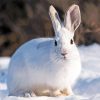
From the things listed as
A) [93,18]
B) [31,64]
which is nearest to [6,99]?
[31,64]

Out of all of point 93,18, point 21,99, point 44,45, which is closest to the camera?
point 21,99

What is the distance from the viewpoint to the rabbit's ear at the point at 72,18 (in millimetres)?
4730

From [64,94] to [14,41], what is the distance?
263 inches

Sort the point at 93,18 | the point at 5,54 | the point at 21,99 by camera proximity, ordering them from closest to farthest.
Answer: the point at 21,99 < the point at 93,18 < the point at 5,54

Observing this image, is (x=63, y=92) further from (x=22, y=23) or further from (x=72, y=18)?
(x=22, y=23)

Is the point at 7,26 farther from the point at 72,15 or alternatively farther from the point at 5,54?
the point at 72,15

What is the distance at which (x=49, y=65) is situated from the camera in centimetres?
453

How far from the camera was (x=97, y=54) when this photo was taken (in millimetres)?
7730

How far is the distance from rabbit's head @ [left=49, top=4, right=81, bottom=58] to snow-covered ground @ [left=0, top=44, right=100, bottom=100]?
16.4 inches

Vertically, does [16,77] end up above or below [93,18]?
below

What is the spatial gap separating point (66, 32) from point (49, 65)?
0.34 m

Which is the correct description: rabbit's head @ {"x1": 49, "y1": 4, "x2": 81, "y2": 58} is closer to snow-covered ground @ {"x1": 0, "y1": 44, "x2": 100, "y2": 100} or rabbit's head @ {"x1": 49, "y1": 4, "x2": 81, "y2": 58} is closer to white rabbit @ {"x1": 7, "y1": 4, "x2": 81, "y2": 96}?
white rabbit @ {"x1": 7, "y1": 4, "x2": 81, "y2": 96}

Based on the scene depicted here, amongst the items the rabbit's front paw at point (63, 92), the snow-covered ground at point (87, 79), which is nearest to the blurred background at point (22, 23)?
the snow-covered ground at point (87, 79)

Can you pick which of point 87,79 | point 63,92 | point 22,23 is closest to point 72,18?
point 63,92
